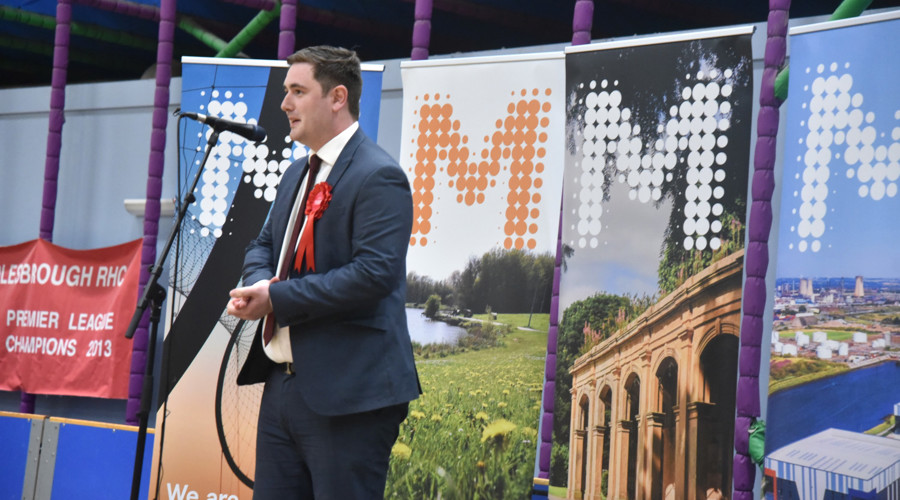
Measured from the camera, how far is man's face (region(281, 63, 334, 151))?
5.80ft

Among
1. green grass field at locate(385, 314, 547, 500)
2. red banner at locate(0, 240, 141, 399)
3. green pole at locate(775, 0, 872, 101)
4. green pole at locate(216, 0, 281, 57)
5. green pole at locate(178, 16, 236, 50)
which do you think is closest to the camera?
green pole at locate(775, 0, 872, 101)

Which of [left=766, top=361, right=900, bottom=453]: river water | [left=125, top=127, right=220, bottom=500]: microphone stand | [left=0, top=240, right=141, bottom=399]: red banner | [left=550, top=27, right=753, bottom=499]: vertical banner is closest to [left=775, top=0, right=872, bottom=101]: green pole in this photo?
[left=550, top=27, right=753, bottom=499]: vertical banner

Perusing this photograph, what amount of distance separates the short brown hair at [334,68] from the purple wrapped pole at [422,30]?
5.48ft

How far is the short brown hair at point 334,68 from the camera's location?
5.83 ft

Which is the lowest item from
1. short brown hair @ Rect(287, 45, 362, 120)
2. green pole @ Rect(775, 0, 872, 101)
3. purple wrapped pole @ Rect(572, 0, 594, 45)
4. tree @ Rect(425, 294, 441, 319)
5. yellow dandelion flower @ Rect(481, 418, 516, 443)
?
yellow dandelion flower @ Rect(481, 418, 516, 443)

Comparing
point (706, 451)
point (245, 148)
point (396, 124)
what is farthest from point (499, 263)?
point (396, 124)

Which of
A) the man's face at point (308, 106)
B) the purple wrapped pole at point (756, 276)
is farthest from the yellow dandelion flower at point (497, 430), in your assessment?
the man's face at point (308, 106)

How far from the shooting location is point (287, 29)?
3.89 meters

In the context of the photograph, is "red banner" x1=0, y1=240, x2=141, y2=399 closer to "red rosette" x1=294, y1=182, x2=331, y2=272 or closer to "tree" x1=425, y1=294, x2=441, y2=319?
"tree" x1=425, y1=294, x2=441, y2=319

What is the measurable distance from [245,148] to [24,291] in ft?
6.95

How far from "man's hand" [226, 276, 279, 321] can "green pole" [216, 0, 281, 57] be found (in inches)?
148

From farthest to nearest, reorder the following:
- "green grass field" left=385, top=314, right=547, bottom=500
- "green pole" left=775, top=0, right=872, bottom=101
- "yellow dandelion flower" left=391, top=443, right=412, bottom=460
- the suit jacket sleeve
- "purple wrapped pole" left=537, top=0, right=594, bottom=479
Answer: "purple wrapped pole" left=537, top=0, right=594, bottom=479
"yellow dandelion flower" left=391, top=443, right=412, bottom=460
"green grass field" left=385, top=314, right=547, bottom=500
"green pole" left=775, top=0, right=872, bottom=101
the suit jacket sleeve

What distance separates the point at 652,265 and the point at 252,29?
131 inches

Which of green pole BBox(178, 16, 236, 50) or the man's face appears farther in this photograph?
green pole BBox(178, 16, 236, 50)
